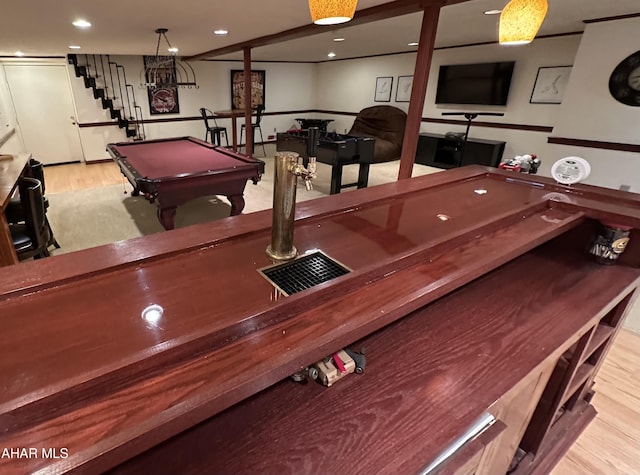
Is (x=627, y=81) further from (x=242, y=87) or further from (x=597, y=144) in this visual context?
(x=242, y=87)

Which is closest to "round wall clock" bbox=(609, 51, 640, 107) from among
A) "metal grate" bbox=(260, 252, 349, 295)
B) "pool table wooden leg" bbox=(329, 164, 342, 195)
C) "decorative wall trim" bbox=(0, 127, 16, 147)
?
"pool table wooden leg" bbox=(329, 164, 342, 195)

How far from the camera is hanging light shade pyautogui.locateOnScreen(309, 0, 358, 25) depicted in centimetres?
154

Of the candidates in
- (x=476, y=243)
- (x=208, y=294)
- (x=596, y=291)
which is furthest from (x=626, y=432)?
(x=208, y=294)

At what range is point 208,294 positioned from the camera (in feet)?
2.79

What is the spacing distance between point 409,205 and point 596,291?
851 mm

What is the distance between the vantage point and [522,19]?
1.74m

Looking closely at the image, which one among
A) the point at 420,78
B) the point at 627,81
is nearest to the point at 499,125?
the point at 627,81

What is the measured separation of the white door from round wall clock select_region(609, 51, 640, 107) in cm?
938

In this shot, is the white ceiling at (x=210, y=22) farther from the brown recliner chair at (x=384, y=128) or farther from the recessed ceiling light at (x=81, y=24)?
the brown recliner chair at (x=384, y=128)

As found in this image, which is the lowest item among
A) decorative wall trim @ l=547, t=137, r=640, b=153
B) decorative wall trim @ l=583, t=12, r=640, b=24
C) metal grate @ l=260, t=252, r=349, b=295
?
metal grate @ l=260, t=252, r=349, b=295

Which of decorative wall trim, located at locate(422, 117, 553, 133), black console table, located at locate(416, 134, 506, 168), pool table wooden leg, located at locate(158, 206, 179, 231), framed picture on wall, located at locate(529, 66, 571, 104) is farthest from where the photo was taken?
black console table, located at locate(416, 134, 506, 168)

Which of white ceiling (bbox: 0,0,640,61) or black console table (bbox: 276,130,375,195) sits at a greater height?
white ceiling (bbox: 0,0,640,61)

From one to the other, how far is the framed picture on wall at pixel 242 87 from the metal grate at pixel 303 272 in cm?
881

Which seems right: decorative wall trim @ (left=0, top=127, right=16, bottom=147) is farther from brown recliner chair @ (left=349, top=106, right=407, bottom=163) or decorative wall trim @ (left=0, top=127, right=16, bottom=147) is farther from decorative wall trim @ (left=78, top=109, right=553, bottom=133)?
brown recliner chair @ (left=349, top=106, right=407, bottom=163)
